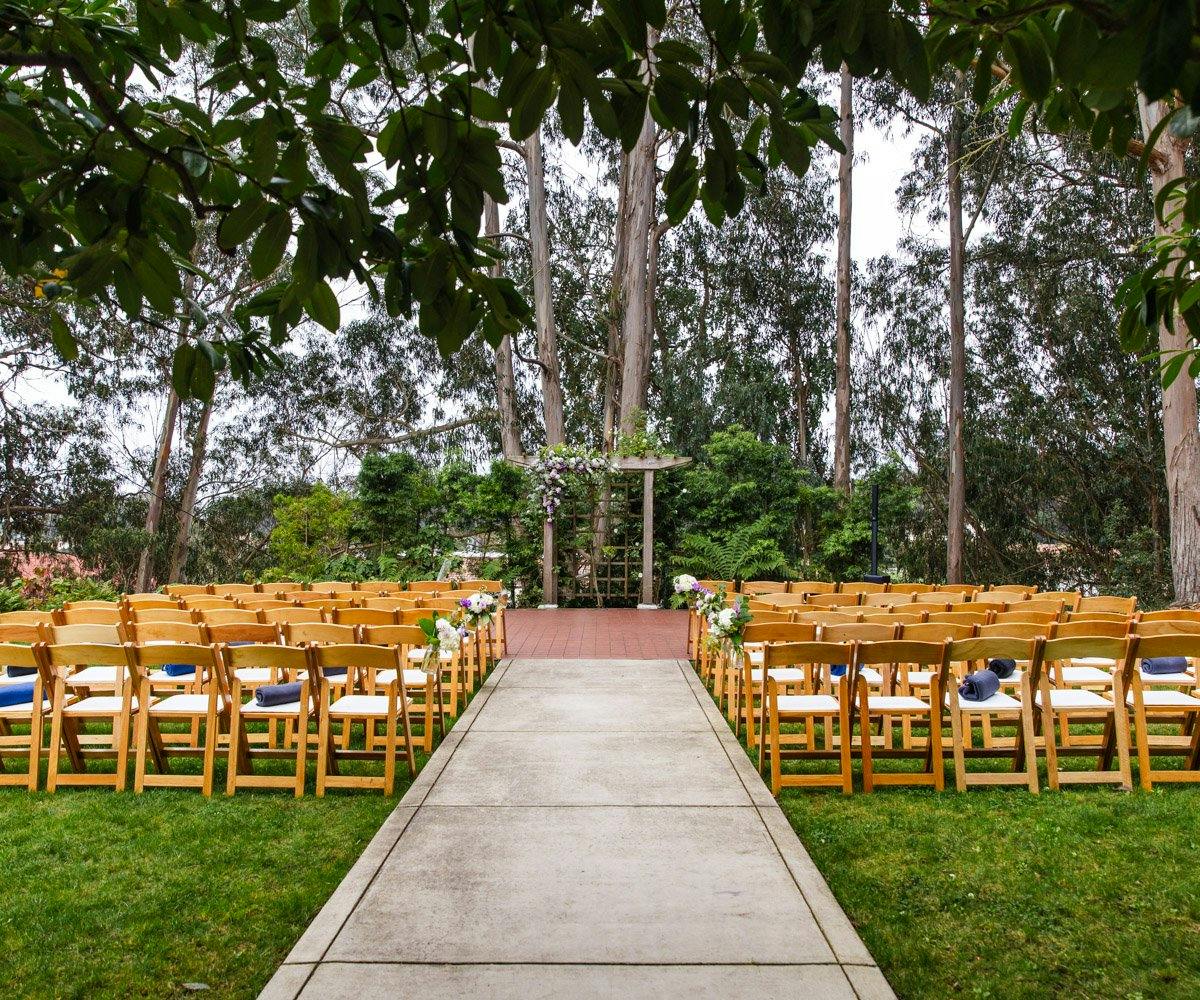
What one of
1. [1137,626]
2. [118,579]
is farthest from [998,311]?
[118,579]

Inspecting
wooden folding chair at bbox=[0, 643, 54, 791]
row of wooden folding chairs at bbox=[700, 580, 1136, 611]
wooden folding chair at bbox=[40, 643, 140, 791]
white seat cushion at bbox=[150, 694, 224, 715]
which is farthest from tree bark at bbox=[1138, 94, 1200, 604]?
wooden folding chair at bbox=[0, 643, 54, 791]

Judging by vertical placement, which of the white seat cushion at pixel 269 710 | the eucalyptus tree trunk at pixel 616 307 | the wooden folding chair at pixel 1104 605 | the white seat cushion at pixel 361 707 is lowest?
the white seat cushion at pixel 269 710

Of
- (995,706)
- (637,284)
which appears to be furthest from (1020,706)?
(637,284)

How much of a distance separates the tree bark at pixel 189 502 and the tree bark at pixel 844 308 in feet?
54.1

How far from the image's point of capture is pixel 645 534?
15578 mm

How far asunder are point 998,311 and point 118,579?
22542mm

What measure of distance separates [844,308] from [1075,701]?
18819 mm

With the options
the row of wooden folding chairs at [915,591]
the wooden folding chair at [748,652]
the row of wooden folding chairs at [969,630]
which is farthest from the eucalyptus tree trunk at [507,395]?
the row of wooden folding chairs at [969,630]

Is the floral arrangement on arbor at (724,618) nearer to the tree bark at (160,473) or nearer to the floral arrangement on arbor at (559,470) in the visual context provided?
the floral arrangement on arbor at (559,470)

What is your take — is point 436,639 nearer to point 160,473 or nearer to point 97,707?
point 97,707

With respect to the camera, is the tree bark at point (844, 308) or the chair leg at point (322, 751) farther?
the tree bark at point (844, 308)

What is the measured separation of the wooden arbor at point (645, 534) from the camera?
15531 millimetres

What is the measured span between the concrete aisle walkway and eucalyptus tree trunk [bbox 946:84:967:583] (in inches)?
691

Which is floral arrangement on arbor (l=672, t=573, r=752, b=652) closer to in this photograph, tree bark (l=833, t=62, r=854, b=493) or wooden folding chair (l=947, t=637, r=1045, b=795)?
wooden folding chair (l=947, t=637, r=1045, b=795)
